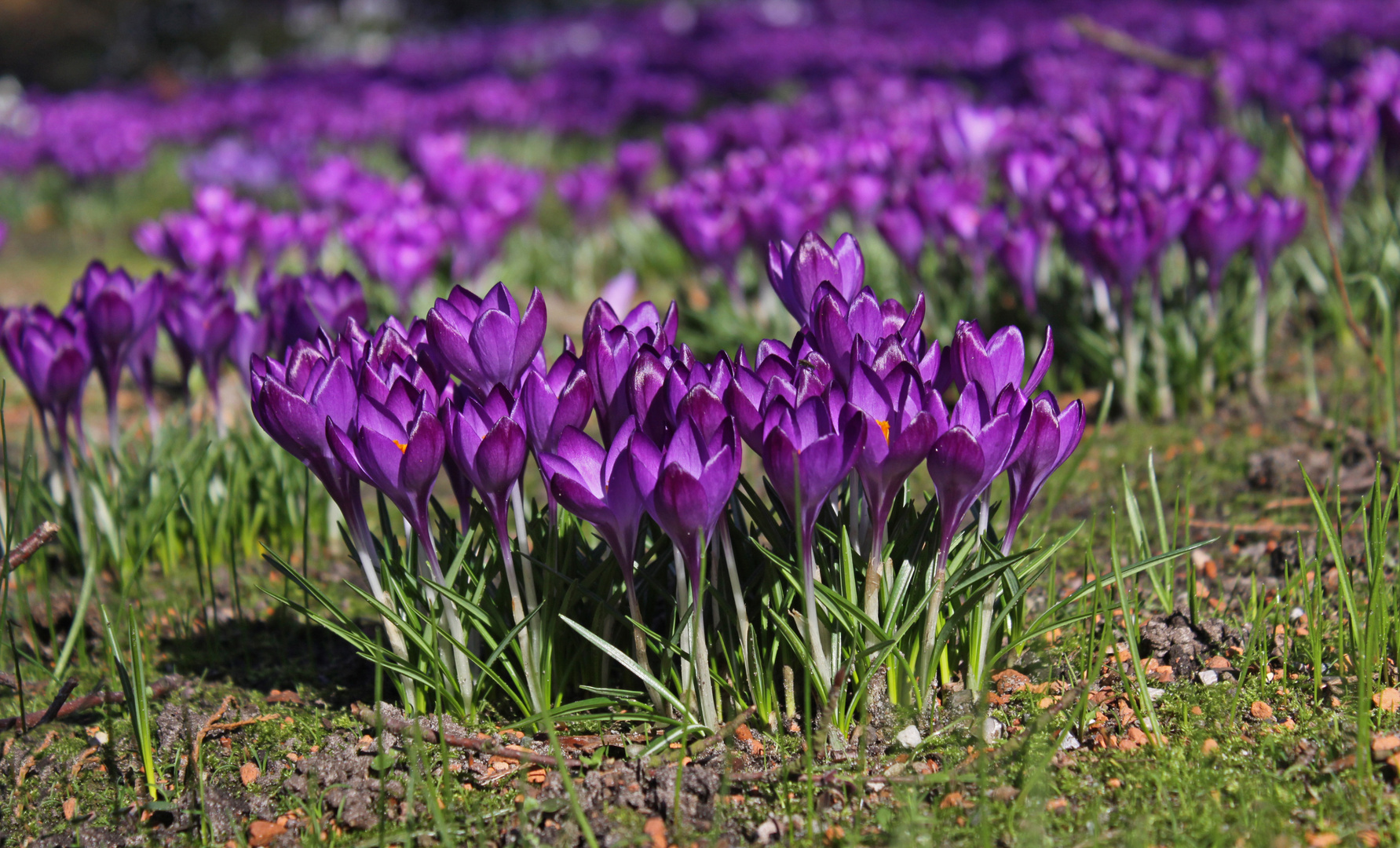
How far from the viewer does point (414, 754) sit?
174 cm

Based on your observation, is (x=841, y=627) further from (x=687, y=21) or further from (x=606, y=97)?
(x=687, y=21)

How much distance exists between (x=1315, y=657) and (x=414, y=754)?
152 cm

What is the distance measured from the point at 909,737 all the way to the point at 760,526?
44cm

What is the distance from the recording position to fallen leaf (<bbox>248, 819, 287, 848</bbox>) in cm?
181

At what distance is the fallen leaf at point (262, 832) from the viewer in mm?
1812

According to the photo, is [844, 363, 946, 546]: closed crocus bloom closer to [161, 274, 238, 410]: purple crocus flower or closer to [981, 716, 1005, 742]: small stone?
[981, 716, 1005, 742]: small stone

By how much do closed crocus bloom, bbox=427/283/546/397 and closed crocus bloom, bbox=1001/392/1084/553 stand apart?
76cm

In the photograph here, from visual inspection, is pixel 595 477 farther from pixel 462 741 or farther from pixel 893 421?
pixel 462 741

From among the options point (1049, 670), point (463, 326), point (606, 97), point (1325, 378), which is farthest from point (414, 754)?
point (606, 97)

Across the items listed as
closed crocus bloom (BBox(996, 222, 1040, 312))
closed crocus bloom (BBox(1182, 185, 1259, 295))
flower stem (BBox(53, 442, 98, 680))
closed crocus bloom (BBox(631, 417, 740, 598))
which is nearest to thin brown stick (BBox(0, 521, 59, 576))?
flower stem (BBox(53, 442, 98, 680))

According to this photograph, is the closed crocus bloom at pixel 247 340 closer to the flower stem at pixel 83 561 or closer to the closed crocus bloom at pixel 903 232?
the flower stem at pixel 83 561

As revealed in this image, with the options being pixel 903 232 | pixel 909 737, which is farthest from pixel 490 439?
pixel 903 232

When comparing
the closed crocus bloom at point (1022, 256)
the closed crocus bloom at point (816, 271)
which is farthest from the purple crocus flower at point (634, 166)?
the closed crocus bloom at point (816, 271)

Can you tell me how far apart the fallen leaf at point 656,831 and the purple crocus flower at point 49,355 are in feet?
5.64
